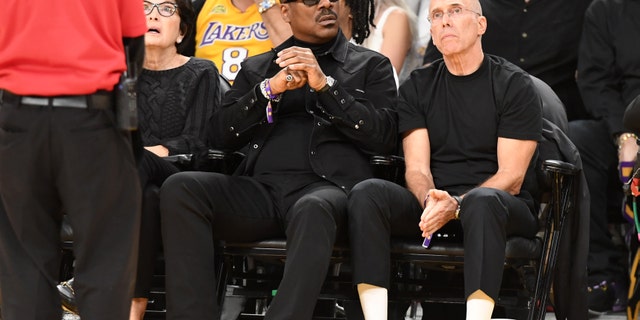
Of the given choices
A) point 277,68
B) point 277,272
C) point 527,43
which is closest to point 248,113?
point 277,68

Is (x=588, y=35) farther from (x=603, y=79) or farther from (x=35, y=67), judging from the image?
(x=35, y=67)

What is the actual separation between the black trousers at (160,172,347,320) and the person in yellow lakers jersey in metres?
1.33

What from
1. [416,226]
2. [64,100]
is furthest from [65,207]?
[416,226]

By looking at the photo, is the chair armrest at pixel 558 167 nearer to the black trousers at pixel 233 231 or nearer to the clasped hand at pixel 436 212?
the clasped hand at pixel 436 212

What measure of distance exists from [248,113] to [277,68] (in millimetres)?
339

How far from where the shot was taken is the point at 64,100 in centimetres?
345

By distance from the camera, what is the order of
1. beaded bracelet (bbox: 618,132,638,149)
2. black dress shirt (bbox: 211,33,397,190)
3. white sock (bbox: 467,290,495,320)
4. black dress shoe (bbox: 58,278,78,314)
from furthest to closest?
1. beaded bracelet (bbox: 618,132,638,149)
2. black dress shirt (bbox: 211,33,397,190)
3. black dress shoe (bbox: 58,278,78,314)
4. white sock (bbox: 467,290,495,320)

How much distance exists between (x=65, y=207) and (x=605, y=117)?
3.18m

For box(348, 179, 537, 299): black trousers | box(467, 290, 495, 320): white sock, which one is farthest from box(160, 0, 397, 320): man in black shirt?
box(467, 290, 495, 320): white sock

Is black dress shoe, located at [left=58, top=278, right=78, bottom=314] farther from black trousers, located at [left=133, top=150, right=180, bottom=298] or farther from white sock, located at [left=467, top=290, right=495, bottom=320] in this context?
white sock, located at [left=467, top=290, right=495, bottom=320]

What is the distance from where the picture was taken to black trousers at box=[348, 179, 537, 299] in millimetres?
4023

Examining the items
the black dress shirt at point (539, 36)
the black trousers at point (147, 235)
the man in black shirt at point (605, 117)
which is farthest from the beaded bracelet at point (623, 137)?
the black trousers at point (147, 235)

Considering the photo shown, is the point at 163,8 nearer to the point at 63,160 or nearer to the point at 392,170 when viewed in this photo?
the point at 392,170

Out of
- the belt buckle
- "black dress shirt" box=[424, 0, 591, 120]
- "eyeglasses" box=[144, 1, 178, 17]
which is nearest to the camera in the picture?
the belt buckle
